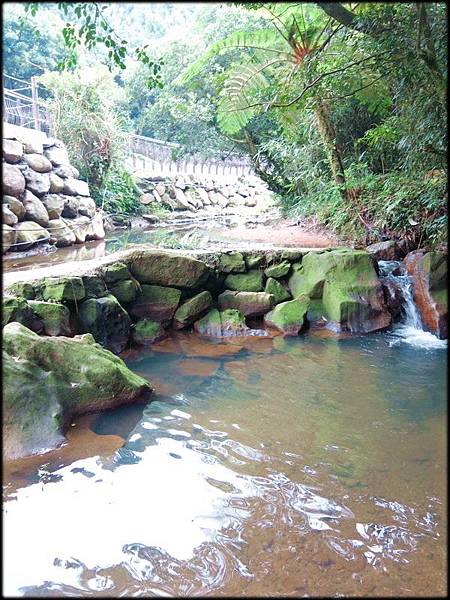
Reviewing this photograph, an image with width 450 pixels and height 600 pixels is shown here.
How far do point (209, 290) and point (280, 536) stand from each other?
3.92 m

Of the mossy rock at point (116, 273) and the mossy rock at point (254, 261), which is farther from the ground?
the mossy rock at point (254, 261)

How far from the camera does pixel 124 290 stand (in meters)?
5.30

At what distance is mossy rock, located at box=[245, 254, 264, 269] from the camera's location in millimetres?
6238

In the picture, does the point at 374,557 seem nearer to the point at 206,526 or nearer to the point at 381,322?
the point at 206,526

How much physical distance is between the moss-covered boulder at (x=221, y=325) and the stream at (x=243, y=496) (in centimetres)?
130

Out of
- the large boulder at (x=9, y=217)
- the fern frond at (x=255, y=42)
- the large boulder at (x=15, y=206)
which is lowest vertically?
the large boulder at (x=9, y=217)

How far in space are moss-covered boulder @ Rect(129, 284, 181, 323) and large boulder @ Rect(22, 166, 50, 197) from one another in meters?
5.10

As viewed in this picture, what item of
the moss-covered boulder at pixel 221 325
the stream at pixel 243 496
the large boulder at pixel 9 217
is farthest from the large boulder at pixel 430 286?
the large boulder at pixel 9 217

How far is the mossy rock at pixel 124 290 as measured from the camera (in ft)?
17.2

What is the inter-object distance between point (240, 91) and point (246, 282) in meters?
2.92

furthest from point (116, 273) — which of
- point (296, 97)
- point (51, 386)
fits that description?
point (296, 97)

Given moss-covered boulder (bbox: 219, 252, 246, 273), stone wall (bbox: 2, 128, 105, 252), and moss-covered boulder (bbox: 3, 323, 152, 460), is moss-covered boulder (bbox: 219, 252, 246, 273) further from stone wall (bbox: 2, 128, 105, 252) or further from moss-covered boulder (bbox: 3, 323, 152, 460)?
stone wall (bbox: 2, 128, 105, 252)

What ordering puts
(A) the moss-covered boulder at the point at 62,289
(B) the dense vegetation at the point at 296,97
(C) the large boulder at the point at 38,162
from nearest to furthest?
(B) the dense vegetation at the point at 296,97
(A) the moss-covered boulder at the point at 62,289
(C) the large boulder at the point at 38,162

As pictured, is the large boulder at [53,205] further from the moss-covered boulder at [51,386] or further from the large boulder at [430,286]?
the large boulder at [430,286]
